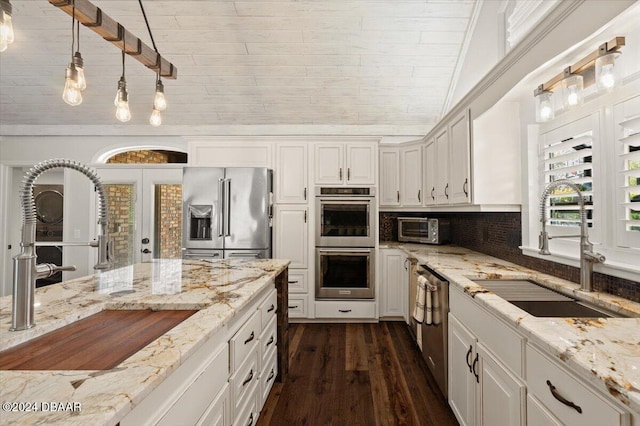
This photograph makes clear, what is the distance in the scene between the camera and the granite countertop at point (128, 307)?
619mm

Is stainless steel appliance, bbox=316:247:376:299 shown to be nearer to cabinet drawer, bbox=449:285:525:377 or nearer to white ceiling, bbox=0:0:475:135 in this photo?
cabinet drawer, bbox=449:285:525:377

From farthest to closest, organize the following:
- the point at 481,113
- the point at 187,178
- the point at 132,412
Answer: the point at 187,178, the point at 481,113, the point at 132,412

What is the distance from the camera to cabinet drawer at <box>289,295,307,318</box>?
3.60 metres

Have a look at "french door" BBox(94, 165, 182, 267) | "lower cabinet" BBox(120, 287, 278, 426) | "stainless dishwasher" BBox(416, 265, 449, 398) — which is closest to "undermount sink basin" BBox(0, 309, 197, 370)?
"lower cabinet" BBox(120, 287, 278, 426)

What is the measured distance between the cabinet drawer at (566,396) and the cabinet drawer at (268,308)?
135cm

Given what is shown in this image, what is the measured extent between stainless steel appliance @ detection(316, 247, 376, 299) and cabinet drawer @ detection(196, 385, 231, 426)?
2313mm

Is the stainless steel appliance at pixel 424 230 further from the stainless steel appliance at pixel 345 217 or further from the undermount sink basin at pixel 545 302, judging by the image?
the undermount sink basin at pixel 545 302

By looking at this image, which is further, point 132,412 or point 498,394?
point 498,394

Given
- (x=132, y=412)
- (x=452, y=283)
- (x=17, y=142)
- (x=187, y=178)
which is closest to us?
(x=132, y=412)

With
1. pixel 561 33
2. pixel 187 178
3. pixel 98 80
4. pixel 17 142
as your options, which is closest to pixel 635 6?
pixel 561 33

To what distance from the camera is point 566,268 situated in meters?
1.84

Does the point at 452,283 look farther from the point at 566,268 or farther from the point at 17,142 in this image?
the point at 17,142

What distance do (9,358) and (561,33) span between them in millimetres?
2457

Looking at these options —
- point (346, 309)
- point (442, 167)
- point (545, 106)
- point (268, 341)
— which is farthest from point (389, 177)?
point (268, 341)
